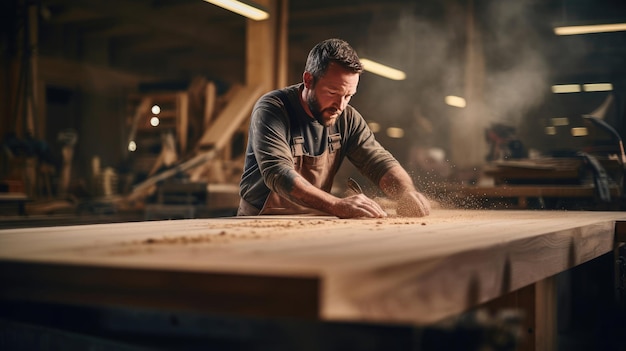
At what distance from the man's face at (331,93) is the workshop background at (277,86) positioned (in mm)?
1238

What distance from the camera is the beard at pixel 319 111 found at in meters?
3.00

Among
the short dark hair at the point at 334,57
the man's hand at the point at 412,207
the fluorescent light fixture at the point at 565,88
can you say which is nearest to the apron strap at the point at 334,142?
the short dark hair at the point at 334,57

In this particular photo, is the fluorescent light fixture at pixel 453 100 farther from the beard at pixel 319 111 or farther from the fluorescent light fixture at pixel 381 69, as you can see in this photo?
the beard at pixel 319 111

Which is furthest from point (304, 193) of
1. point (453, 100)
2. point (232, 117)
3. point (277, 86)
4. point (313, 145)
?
point (453, 100)

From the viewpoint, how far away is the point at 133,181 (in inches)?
311

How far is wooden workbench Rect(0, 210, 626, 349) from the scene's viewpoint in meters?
1.01

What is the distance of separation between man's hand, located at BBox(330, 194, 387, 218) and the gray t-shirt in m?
0.27

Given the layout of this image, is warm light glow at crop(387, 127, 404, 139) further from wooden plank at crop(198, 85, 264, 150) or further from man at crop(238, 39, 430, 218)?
man at crop(238, 39, 430, 218)

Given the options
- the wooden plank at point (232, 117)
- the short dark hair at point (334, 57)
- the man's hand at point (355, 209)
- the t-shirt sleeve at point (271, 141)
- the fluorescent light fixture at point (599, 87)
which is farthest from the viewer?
the fluorescent light fixture at point (599, 87)

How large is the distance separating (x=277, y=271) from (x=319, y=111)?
6.76ft

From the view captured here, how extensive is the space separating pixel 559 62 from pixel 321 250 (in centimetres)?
922

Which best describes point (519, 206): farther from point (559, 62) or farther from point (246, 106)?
point (559, 62)

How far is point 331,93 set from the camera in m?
2.93

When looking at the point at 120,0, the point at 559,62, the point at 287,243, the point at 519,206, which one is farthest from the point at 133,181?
the point at 287,243
